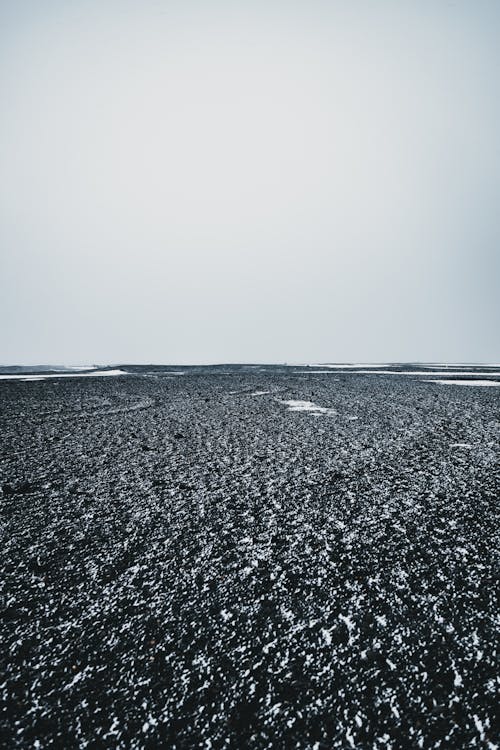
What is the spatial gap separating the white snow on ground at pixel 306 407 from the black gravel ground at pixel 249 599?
1382 millimetres

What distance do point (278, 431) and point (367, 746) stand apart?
224cm

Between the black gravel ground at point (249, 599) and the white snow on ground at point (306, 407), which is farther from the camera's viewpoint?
the white snow on ground at point (306, 407)

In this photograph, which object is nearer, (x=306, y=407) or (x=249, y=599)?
(x=249, y=599)

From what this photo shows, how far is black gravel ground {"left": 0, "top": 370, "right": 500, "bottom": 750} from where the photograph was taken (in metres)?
0.68

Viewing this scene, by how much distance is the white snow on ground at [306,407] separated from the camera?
3.69 m

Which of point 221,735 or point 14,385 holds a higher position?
point 14,385

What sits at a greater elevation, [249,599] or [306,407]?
[306,407]

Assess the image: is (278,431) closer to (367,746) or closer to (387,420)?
(387,420)

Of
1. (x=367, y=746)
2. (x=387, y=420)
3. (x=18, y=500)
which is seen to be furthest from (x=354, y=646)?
(x=387, y=420)

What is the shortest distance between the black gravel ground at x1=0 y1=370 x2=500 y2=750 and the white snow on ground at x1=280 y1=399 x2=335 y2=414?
1.38 meters

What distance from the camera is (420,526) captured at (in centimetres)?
137

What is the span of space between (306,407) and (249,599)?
117 inches

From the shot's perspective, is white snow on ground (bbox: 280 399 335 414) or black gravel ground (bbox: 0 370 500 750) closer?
black gravel ground (bbox: 0 370 500 750)

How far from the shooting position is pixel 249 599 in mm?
997
